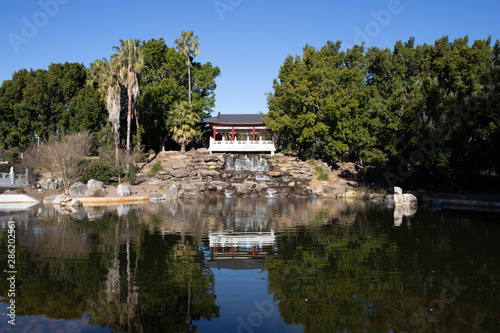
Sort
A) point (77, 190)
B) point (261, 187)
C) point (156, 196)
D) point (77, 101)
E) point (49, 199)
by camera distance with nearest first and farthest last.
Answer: point (49, 199) → point (77, 190) → point (156, 196) → point (261, 187) → point (77, 101)

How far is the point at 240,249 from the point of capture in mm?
12438

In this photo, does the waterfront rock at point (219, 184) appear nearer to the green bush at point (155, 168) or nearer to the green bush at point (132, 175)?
the green bush at point (155, 168)

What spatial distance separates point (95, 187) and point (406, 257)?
26475 mm

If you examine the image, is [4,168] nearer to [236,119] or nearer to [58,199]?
[58,199]

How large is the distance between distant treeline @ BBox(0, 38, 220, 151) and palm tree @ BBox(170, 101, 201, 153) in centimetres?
98

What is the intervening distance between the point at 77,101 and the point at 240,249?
4293 centimetres

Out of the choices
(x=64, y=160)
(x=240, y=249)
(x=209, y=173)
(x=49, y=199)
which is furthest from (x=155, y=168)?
(x=240, y=249)

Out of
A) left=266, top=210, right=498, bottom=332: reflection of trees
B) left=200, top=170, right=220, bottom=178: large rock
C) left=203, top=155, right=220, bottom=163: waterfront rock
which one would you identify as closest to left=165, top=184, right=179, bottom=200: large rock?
left=200, top=170, right=220, bottom=178: large rock

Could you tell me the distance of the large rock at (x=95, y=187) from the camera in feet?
101

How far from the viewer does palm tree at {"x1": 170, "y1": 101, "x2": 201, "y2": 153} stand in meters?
46.8

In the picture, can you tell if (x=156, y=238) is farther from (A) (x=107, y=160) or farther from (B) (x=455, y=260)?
(A) (x=107, y=160)

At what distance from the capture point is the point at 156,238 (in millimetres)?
14164

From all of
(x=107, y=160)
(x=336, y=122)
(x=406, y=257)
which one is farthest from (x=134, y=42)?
(x=406, y=257)

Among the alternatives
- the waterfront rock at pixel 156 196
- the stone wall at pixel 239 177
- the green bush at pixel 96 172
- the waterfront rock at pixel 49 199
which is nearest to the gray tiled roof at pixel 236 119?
the stone wall at pixel 239 177
